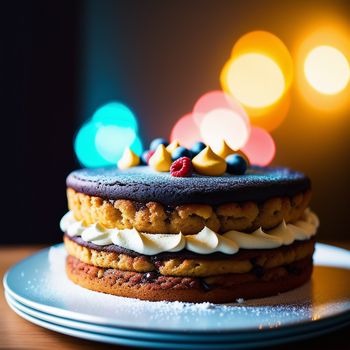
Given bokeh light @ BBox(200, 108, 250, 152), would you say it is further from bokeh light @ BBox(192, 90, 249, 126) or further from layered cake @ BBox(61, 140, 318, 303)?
layered cake @ BBox(61, 140, 318, 303)

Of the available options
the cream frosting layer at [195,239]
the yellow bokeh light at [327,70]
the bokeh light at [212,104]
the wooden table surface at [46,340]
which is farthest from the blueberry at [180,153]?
the yellow bokeh light at [327,70]

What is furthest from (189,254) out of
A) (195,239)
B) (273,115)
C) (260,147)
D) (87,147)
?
(273,115)

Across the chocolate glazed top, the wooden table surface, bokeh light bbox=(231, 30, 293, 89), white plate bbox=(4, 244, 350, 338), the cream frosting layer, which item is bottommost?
the wooden table surface

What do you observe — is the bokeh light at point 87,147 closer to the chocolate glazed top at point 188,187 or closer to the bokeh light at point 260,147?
the bokeh light at point 260,147

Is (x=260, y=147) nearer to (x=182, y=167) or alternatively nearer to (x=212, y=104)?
(x=212, y=104)

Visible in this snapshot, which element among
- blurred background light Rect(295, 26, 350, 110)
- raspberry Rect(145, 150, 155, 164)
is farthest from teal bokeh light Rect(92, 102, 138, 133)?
raspberry Rect(145, 150, 155, 164)

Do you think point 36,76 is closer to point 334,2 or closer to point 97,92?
point 97,92

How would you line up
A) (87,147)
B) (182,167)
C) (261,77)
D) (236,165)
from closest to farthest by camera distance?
1. (182,167)
2. (236,165)
3. (87,147)
4. (261,77)
